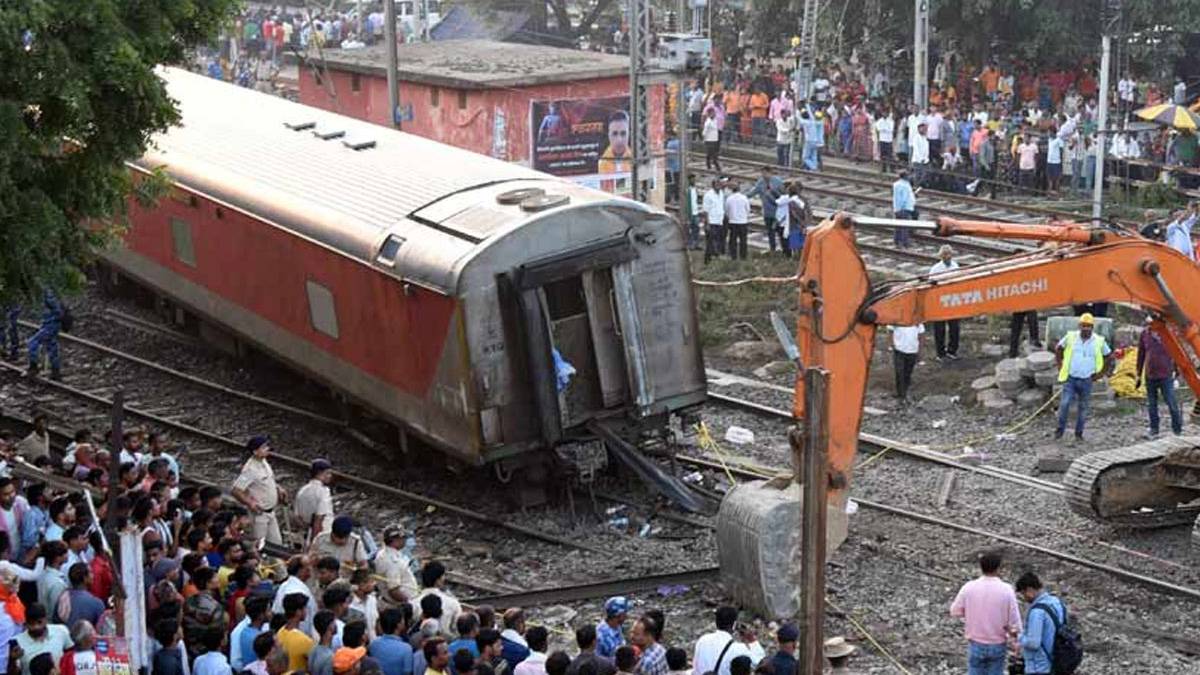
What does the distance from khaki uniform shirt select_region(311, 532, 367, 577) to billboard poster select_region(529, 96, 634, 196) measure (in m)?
15.8

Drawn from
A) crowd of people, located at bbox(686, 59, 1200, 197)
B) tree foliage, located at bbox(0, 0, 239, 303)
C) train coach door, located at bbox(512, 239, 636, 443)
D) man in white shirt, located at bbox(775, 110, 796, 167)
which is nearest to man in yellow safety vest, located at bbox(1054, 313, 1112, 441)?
train coach door, located at bbox(512, 239, 636, 443)

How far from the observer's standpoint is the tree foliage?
13102mm

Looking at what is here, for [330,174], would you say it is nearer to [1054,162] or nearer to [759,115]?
[1054,162]

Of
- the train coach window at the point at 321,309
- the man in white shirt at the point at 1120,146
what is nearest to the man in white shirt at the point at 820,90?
the man in white shirt at the point at 1120,146

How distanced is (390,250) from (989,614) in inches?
288

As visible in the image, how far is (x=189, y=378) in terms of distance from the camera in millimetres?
22688

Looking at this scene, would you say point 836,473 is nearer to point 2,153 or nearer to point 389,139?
point 2,153

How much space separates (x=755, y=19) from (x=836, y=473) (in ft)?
98.8

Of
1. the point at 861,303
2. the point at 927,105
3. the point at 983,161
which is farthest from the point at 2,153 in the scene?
the point at 927,105

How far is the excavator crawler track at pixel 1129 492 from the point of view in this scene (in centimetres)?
1677

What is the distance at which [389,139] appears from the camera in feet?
70.9

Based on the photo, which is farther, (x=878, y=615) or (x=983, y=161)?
(x=983, y=161)

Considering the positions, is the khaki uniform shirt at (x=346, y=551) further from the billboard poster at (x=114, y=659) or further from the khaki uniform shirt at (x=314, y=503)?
the billboard poster at (x=114, y=659)

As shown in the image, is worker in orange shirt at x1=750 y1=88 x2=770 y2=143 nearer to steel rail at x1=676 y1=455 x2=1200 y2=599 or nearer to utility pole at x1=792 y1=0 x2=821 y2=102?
utility pole at x1=792 y1=0 x2=821 y2=102
